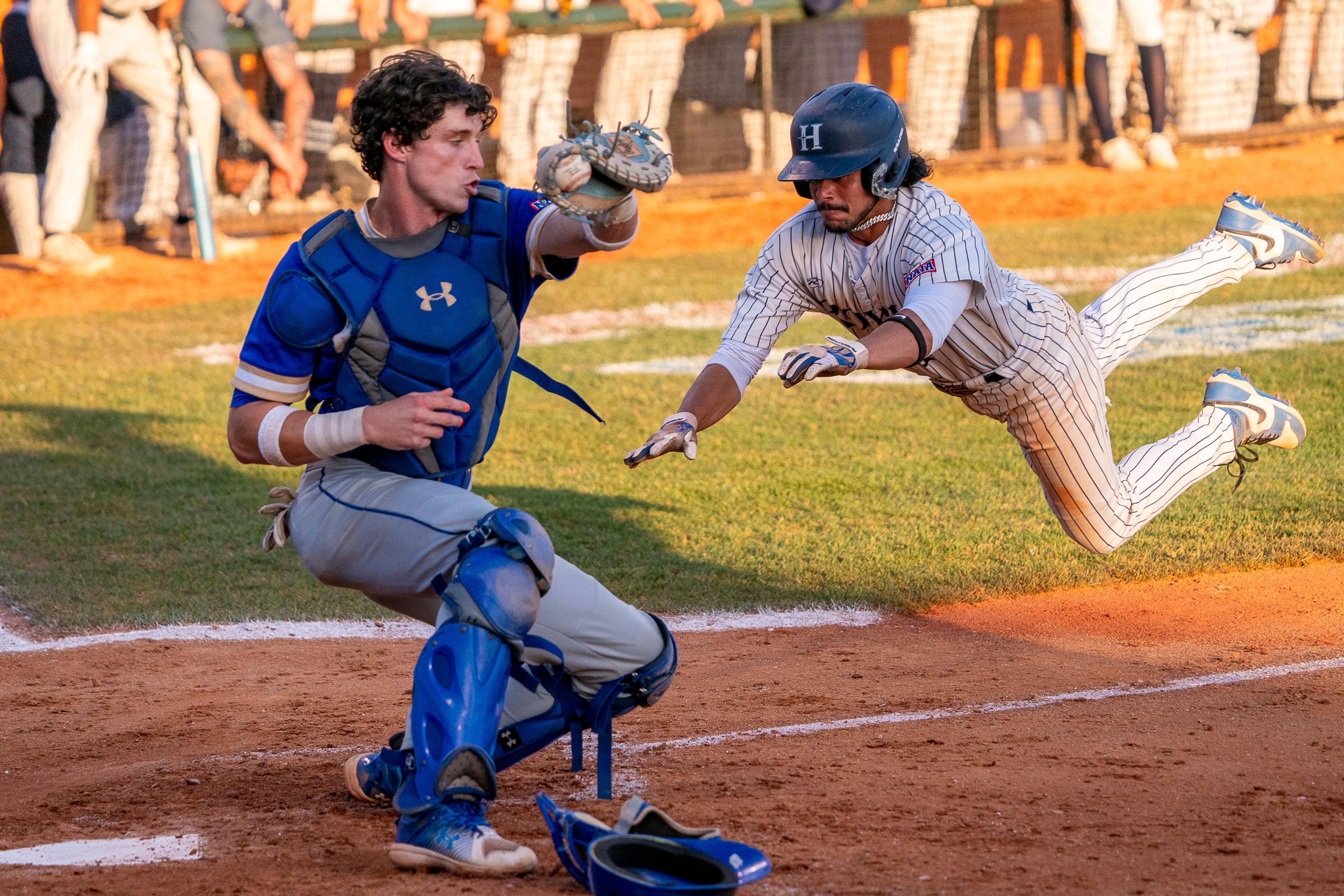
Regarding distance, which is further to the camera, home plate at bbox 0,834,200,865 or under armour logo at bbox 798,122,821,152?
under armour logo at bbox 798,122,821,152

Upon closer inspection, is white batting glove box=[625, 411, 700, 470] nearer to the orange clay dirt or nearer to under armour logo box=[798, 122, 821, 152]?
under armour logo box=[798, 122, 821, 152]

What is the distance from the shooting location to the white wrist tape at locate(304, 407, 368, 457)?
3.30m

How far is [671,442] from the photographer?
394 cm

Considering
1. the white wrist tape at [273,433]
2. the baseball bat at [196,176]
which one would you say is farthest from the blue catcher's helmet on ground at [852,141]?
the baseball bat at [196,176]

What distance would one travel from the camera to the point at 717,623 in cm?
557

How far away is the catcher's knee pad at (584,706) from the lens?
3.54 m

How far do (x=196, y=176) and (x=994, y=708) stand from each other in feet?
33.6

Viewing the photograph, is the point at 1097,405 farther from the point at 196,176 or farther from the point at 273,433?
the point at 196,176

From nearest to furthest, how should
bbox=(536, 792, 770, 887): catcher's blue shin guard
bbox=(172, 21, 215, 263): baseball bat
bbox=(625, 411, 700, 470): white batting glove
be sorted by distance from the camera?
bbox=(536, 792, 770, 887): catcher's blue shin guard
bbox=(625, 411, 700, 470): white batting glove
bbox=(172, 21, 215, 263): baseball bat

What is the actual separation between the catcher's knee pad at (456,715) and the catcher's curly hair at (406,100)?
1211 millimetres

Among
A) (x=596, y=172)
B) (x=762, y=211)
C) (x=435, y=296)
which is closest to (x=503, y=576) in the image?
(x=435, y=296)

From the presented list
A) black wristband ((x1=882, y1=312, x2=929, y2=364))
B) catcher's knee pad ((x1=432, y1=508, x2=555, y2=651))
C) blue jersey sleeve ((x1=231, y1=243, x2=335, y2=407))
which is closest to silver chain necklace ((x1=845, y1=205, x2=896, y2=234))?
black wristband ((x1=882, y1=312, x2=929, y2=364))

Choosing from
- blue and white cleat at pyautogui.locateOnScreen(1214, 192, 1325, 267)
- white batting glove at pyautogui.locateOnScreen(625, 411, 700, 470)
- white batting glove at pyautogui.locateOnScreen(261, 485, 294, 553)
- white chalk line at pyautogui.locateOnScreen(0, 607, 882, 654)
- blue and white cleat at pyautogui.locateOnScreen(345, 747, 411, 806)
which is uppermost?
blue and white cleat at pyautogui.locateOnScreen(1214, 192, 1325, 267)

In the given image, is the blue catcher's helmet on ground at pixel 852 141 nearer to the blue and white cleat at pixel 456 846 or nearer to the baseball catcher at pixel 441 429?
the baseball catcher at pixel 441 429
